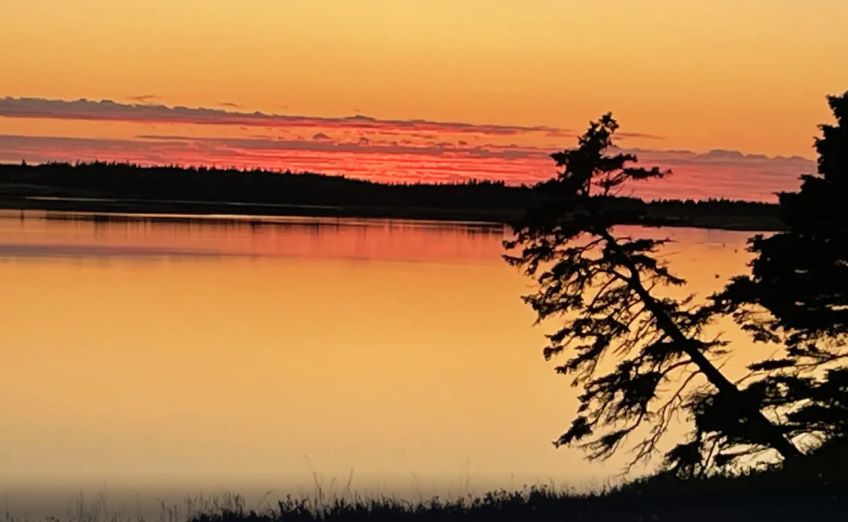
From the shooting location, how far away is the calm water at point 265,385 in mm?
23688

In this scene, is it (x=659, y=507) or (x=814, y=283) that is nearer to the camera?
(x=659, y=507)

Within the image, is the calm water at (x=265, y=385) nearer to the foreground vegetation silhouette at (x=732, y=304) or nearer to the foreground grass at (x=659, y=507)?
the foreground vegetation silhouette at (x=732, y=304)

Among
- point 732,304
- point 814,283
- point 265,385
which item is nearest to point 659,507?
point 814,283

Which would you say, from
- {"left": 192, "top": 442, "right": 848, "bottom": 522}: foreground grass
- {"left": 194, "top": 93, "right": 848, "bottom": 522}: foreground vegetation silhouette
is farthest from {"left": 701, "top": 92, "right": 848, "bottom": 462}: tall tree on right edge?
{"left": 192, "top": 442, "right": 848, "bottom": 522}: foreground grass

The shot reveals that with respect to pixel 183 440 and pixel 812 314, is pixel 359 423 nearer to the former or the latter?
pixel 183 440

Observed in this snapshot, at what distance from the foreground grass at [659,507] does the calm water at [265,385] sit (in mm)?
6391

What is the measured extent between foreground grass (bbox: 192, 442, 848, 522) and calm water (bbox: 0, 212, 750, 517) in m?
6.39

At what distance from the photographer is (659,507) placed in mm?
13047

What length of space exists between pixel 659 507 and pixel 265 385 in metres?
23.3

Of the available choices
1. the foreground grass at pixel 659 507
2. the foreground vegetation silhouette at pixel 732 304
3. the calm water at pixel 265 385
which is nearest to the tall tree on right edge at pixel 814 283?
the foreground vegetation silhouette at pixel 732 304

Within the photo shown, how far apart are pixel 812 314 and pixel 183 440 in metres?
13.5

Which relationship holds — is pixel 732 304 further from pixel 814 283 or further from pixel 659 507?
pixel 659 507

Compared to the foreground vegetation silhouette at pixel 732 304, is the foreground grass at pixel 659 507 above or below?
below

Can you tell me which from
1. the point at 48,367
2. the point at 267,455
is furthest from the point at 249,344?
the point at 267,455
